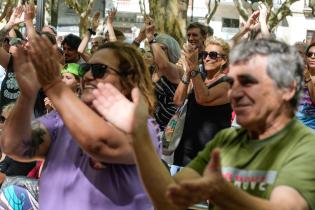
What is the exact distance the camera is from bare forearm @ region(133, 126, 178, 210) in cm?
228

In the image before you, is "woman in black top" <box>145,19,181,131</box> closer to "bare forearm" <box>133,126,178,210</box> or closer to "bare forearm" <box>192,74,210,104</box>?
"bare forearm" <box>192,74,210,104</box>

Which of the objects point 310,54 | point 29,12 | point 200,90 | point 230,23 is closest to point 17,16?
point 29,12

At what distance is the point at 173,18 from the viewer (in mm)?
17203

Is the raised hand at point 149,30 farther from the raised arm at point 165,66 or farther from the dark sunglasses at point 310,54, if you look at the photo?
the dark sunglasses at point 310,54

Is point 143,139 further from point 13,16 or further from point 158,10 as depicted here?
point 158,10

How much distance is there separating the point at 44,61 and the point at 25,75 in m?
0.30

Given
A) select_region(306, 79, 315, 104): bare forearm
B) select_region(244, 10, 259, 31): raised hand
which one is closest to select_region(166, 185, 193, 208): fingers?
select_region(306, 79, 315, 104): bare forearm

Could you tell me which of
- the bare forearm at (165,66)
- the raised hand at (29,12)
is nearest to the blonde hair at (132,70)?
the bare forearm at (165,66)

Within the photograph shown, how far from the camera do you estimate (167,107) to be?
6207 millimetres

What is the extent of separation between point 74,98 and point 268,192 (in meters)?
0.84

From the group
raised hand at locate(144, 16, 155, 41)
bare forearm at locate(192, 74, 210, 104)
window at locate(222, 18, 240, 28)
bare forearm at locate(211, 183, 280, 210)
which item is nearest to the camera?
bare forearm at locate(211, 183, 280, 210)

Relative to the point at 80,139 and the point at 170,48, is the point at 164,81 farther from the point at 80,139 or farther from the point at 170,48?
the point at 80,139

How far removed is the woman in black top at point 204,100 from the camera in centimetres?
523

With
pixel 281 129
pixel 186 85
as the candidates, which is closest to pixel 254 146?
pixel 281 129
